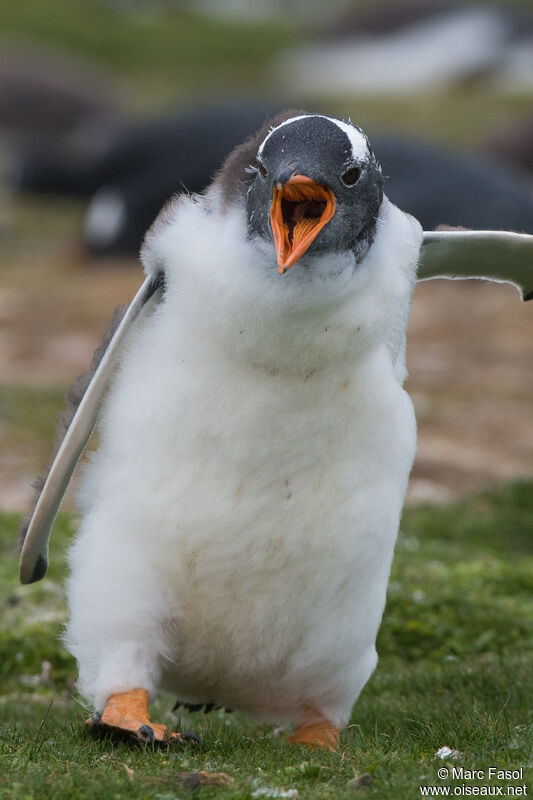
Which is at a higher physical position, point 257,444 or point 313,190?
point 313,190

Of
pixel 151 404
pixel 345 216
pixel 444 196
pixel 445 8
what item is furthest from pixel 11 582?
pixel 445 8

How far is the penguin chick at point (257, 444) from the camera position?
4039mm

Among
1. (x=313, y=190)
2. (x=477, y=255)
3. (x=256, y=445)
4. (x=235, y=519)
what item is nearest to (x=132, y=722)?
(x=235, y=519)

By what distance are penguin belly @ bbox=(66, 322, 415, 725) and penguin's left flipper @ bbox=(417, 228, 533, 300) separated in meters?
0.59

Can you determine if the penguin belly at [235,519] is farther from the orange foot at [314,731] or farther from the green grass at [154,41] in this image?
the green grass at [154,41]

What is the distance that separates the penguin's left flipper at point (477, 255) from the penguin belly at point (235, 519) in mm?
588

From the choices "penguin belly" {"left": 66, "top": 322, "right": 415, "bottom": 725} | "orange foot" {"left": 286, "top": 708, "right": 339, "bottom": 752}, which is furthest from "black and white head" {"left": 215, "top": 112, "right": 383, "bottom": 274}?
"orange foot" {"left": 286, "top": 708, "right": 339, "bottom": 752}

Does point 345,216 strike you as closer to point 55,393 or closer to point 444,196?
point 55,393

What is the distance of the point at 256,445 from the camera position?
169 inches

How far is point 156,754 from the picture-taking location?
13.4ft

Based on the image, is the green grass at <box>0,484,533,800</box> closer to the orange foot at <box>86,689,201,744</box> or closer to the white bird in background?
the orange foot at <box>86,689,201,744</box>

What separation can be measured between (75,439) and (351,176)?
1422 millimetres

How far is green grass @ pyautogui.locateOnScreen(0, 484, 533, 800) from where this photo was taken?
12.3 feet

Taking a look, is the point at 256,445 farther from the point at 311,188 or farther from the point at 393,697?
the point at 393,697
